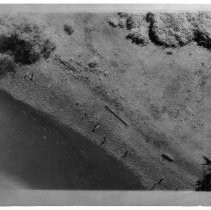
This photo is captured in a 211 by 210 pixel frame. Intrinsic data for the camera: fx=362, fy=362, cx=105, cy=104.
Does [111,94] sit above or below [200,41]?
below

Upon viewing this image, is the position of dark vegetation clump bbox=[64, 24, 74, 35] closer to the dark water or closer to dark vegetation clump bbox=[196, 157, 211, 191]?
the dark water

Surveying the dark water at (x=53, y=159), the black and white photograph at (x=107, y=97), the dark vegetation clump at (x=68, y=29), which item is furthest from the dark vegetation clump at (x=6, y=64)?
the dark vegetation clump at (x=68, y=29)

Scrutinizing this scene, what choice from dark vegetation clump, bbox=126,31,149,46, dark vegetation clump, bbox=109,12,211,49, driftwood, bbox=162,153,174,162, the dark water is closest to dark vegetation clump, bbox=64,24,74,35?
dark vegetation clump, bbox=109,12,211,49

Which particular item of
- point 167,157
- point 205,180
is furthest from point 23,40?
point 205,180

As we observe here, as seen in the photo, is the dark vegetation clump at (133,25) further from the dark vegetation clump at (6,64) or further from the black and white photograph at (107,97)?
the dark vegetation clump at (6,64)

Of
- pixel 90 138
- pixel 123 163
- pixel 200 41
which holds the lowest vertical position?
pixel 123 163

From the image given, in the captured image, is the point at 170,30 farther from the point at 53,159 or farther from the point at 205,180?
the point at 53,159

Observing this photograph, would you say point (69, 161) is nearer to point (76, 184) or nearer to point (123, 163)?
point (76, 184)

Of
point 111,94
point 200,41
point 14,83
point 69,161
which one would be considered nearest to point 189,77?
point 200,41
